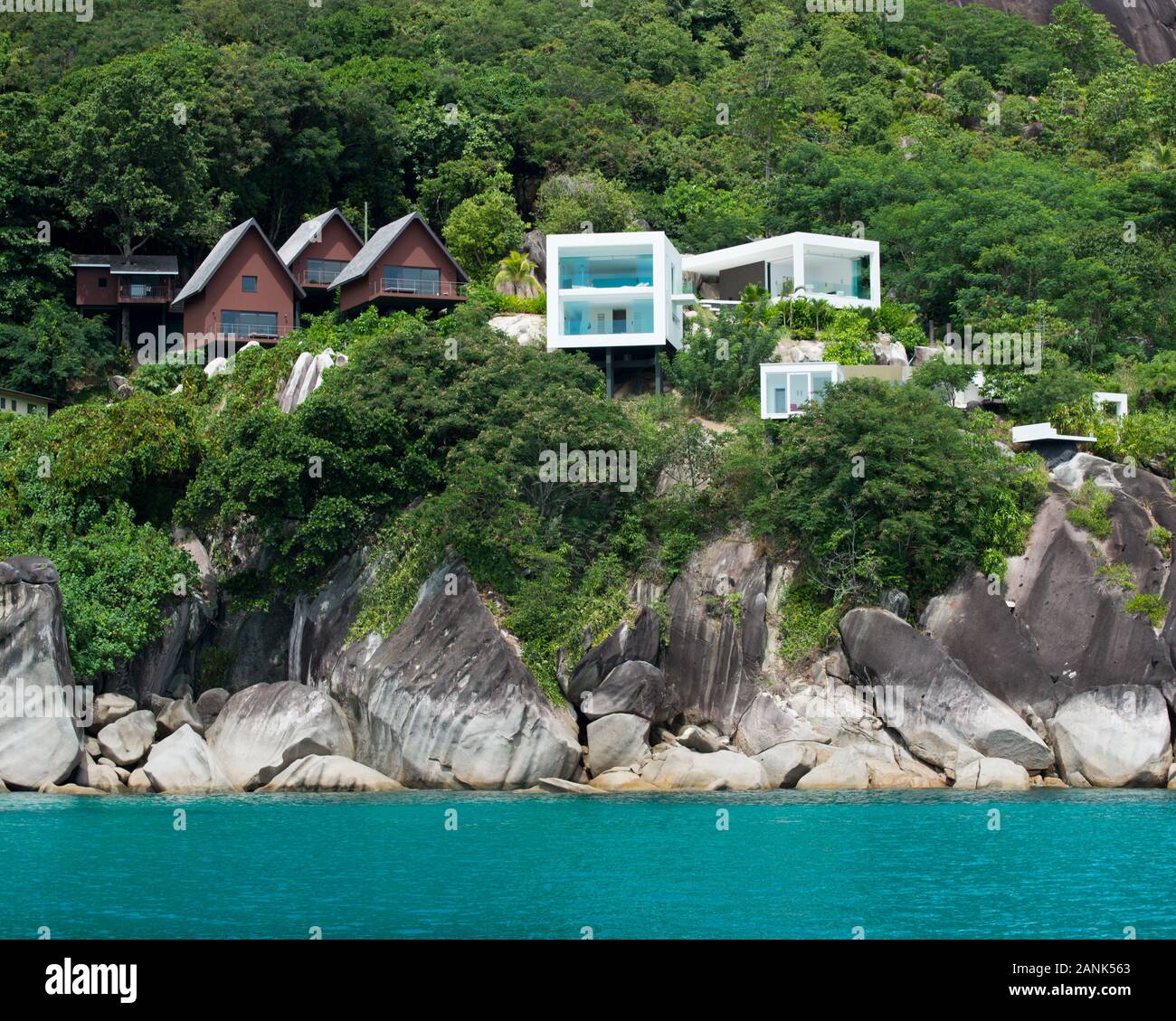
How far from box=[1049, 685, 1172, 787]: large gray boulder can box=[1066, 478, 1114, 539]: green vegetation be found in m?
4.56

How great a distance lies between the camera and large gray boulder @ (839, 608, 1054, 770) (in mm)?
34500

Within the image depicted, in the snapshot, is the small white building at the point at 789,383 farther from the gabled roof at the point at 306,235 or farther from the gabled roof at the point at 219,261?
the gabled roof at the point at 306,235

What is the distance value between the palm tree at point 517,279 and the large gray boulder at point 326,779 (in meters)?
24.4

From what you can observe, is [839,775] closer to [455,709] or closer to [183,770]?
[455,709]

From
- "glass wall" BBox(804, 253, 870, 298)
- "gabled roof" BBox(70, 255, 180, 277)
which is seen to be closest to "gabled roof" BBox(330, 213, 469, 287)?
"gabled roof" BBox(70, 255, 180, 277)

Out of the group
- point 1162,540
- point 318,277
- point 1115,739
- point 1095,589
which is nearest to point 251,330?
point 318,277

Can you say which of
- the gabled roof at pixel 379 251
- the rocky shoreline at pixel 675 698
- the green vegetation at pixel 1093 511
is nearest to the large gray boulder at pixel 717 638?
the rocky shoreline at pixel 675 698

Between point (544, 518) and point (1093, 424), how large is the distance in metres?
16.2

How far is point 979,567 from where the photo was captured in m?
37.7

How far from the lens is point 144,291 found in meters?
53.7

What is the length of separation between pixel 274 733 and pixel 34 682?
568cm

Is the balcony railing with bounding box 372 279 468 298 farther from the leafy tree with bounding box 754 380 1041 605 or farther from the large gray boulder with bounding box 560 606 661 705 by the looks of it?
the large gray boulder with bounding box 560 606 661 705

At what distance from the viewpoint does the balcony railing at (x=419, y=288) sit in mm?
52000

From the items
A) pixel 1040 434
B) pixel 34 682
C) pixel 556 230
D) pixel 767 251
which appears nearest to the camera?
pixel 34 682
